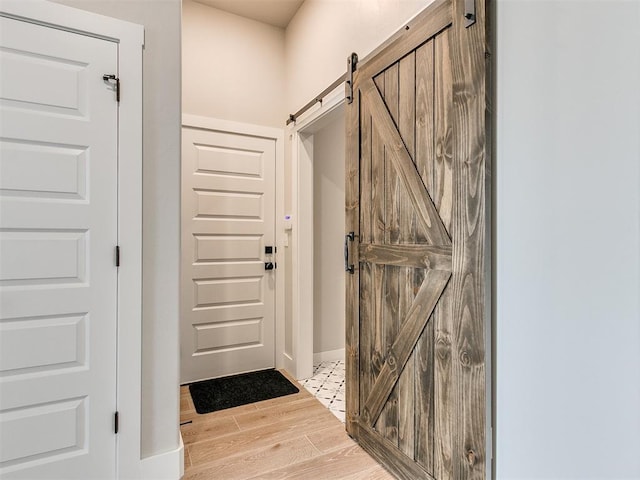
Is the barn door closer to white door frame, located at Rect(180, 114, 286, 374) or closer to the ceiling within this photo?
white door frame, located at Rect(180, 114, 286, 374)

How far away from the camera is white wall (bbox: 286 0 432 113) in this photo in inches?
70.8

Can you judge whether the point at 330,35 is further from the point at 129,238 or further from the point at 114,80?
the point at 129,238

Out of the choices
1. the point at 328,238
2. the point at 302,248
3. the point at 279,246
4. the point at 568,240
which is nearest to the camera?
the point at 568,240

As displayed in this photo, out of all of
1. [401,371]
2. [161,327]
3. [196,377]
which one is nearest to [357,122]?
[401,371]

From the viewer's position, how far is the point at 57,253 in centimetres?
147

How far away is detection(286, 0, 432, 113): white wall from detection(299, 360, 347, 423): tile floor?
7.43 ft

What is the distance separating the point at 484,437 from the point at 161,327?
1470 mm

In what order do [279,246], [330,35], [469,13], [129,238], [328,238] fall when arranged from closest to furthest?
[469,13]
[129,238]
[330,35]
[279,246]
[328,238]

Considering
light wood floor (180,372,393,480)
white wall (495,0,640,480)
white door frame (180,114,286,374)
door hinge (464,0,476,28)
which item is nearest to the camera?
white wall (495,0,640,480)

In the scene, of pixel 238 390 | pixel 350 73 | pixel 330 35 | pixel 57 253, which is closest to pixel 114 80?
pixel 57 253

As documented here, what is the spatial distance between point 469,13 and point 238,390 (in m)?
2.73

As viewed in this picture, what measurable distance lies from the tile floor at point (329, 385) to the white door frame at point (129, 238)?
4.11ft

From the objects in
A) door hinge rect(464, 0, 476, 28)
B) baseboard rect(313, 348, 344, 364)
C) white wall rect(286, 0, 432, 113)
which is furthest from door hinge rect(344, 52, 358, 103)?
baseboard rect(313, 348, 344, 364)

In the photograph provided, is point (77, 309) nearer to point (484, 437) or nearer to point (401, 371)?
point (401, 371)
